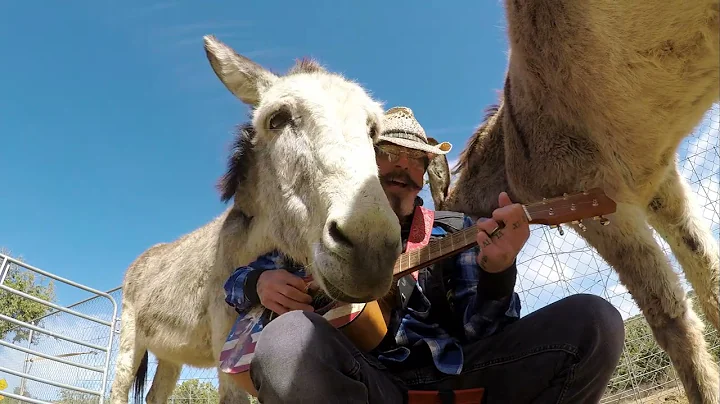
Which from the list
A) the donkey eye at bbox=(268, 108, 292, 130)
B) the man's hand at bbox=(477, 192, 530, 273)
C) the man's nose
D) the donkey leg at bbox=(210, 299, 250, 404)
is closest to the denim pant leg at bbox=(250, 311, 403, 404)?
the man's hand at bbox=(477, 192, 530, 273)

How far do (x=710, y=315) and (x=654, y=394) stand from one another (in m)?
3.48

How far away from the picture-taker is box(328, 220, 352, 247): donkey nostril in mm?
1605

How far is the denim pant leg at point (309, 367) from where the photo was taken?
59.8 inches

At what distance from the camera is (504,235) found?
184cm

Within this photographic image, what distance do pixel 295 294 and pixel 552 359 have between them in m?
1.09

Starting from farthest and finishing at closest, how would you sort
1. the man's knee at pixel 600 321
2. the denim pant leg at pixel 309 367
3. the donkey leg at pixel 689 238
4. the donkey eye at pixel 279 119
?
the donkey leg at pixel 689 238, the donkey eye at pixel 279 119, the man's knee at pixel 600 321, the denim pant leg at pixel 309 367

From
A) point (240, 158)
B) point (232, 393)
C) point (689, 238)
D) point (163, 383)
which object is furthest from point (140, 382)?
point (689, 238)

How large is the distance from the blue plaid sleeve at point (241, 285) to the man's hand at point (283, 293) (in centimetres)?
22

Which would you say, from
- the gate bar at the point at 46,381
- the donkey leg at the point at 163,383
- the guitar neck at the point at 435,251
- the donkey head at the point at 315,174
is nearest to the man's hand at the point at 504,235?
the guitar neck at the point at 435,251

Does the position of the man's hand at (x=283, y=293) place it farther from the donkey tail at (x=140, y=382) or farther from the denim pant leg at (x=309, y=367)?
the donkey tail at (x=140, y=382)

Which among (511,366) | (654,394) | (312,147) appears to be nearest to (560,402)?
(511,366)

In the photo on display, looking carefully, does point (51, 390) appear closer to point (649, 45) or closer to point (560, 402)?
point (560, 402)

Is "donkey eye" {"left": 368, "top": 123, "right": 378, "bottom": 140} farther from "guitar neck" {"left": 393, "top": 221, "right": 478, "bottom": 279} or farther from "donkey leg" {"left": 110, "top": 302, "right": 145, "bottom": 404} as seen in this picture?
"donkey leg" {"left": 110, "top": 302, "right": 145, "bottom": 404}

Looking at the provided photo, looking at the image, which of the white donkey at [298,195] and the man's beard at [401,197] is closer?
the white donkey at [298,195]
